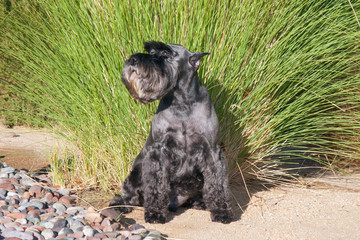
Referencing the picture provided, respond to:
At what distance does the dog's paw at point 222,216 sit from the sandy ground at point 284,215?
1.5 inches

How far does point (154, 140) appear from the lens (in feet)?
11.0

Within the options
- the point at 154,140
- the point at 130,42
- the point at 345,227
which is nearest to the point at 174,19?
the point at 130,42

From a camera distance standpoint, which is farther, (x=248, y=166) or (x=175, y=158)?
(x=248, y=166)

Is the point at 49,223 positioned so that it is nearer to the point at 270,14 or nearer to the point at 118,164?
the point at 118,164

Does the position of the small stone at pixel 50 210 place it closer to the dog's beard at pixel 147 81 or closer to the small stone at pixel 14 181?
the small stone at pixel 14 181

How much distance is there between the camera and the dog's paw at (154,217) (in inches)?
132

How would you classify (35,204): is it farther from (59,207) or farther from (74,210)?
(74,210)

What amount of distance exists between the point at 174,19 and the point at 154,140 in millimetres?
1285

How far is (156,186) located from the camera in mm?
3352

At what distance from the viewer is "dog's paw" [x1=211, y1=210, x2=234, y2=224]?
11.0ft

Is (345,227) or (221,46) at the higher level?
(221,46)

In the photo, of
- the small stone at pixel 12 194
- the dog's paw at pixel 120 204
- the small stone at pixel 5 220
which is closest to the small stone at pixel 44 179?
the small stone at pixel 12 194

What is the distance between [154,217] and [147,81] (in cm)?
108

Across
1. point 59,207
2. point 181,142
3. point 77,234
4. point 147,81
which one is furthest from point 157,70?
point 59,207
